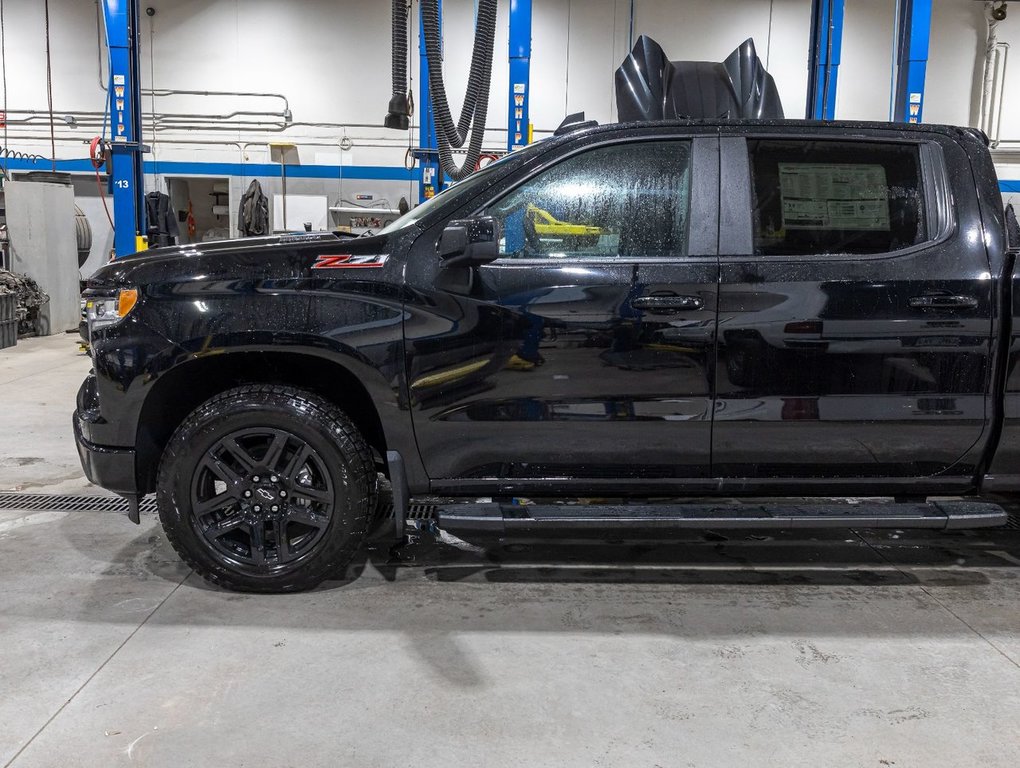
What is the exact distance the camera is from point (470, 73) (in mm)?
4762

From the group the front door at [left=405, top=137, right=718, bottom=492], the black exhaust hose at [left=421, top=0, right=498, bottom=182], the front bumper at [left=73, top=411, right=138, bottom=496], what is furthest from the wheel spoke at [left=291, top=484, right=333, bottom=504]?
the black exhaust hose at [left=421, top=0, right=498, bottom=182]

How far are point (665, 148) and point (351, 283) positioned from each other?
1.27 meters

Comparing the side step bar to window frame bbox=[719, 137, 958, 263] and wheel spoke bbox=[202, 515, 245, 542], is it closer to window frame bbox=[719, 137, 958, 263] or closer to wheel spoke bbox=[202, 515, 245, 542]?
wheel spoke bbox=[202, 515, 245, 542]

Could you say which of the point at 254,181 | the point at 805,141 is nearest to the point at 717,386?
the point at 805,141

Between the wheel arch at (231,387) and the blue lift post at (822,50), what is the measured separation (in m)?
6.12

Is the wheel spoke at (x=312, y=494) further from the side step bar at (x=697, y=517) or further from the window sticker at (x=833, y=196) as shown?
the window sticker at (x=833, y=196)

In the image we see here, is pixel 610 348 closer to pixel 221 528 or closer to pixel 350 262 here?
pixel 350 262

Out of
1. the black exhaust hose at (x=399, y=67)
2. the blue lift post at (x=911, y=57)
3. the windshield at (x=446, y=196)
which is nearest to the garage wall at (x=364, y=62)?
the blue lift post at (x=911, y=57)

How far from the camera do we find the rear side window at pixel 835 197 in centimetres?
311

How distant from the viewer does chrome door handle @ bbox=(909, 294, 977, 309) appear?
9.92ft

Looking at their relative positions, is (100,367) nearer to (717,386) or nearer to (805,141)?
(717,386)

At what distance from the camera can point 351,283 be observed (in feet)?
9.92

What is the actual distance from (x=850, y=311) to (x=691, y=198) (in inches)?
27.6


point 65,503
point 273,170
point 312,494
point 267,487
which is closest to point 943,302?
point 312,494
